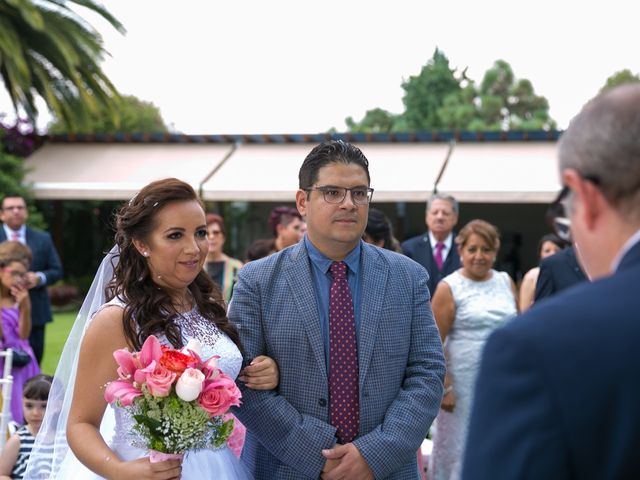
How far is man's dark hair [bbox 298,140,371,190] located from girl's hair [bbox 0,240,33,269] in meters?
4.97

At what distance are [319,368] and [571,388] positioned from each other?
6.49 ft

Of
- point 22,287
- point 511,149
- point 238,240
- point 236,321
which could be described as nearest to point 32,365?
point 22,287

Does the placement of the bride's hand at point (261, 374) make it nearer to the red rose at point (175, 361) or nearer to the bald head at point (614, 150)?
the red rose at point (175, 361)

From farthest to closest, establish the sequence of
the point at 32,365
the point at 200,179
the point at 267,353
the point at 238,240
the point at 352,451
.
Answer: the point at 238,240 → the point at 200,179 → the point at 32,365 → the point at 267,353 → the point at 352,451

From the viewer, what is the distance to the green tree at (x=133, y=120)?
37188 mm

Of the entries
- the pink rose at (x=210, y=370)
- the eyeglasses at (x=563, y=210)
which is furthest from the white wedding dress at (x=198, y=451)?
the eyeglasses at (x=563, y=210)

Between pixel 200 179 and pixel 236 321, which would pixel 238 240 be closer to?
pixel 200 179

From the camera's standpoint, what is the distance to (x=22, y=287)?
304 inches

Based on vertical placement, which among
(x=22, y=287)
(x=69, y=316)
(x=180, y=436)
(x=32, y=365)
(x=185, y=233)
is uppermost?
(x=185, y=233)

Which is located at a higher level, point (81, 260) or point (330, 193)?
point (330, 193)

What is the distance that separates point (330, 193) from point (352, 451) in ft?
3.14

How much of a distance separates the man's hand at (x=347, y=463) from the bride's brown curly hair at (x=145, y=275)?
567mm

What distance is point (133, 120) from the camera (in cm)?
4122

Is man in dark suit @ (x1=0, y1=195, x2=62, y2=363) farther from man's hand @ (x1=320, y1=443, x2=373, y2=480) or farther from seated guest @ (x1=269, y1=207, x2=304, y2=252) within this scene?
man's hand @ (x1=320, y1=443, x2=373, y2=480)
